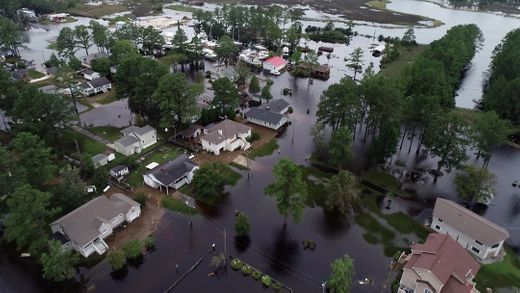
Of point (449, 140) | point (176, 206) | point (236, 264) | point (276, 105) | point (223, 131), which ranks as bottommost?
point (236, 264)

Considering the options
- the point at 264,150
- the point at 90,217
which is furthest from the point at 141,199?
the point at 264,150

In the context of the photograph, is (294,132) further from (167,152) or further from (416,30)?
(416,30)

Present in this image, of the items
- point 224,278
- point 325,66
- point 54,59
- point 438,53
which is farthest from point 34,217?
point 438,53

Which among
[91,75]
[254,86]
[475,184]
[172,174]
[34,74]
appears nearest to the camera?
[475,184]

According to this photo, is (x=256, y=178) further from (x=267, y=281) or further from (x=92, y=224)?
(x=92, y=224)

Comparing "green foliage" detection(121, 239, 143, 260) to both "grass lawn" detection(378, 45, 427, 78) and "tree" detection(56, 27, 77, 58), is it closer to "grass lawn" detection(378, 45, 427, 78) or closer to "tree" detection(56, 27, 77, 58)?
"grass lawn" detection(378, 45, 427, 78)

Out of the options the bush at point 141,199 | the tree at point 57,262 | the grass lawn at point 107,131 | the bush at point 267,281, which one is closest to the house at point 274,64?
the grass lawn at point 107,131

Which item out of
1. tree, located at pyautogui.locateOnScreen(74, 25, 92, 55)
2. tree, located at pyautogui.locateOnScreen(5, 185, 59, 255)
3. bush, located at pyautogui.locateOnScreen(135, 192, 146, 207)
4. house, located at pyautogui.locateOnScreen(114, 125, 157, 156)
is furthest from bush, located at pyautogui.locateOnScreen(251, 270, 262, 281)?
tree, located at pyautogui.locateOnScreen(74, 25, 92, 55)

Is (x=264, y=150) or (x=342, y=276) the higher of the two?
(x=342, y=276)
